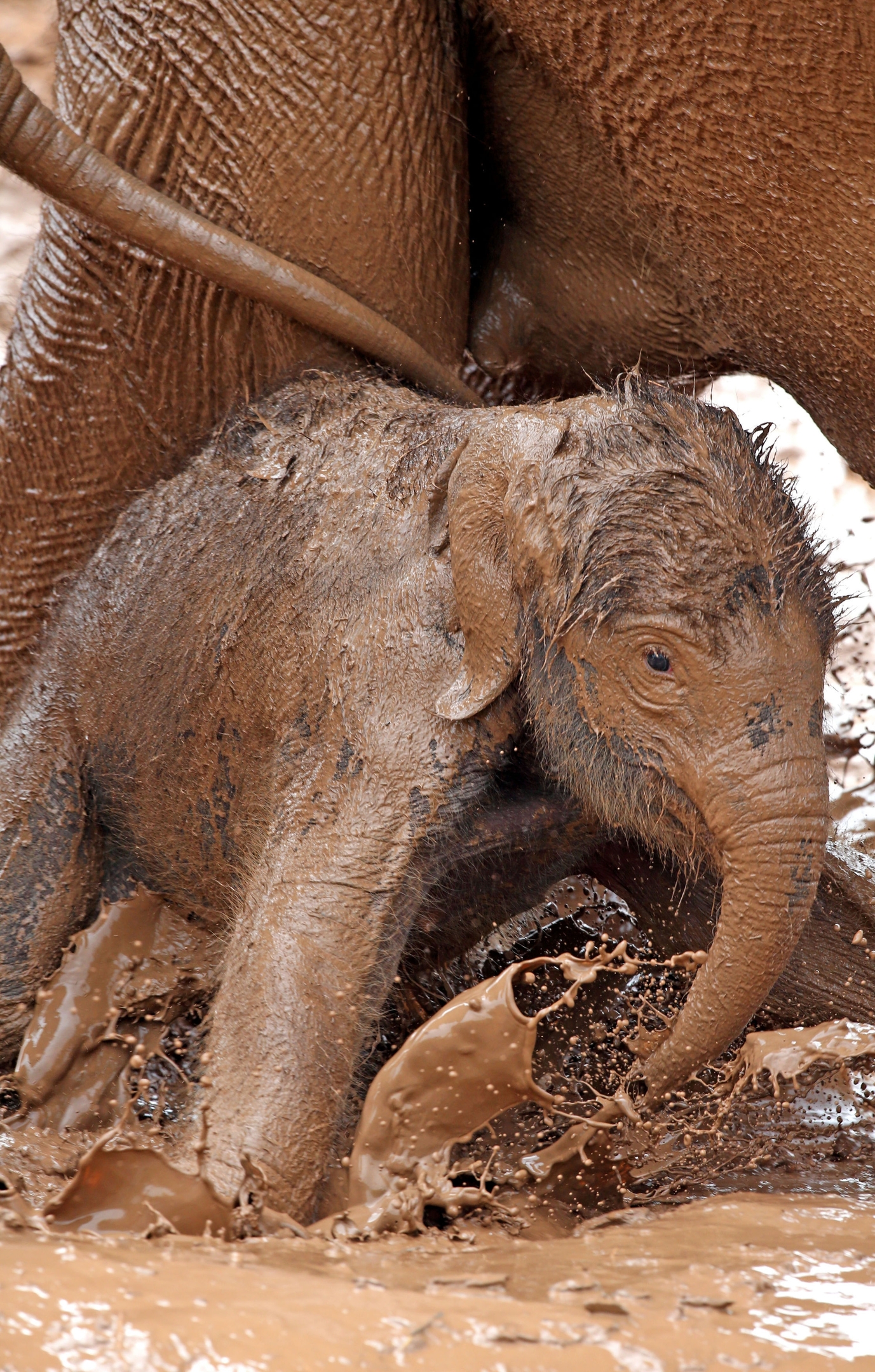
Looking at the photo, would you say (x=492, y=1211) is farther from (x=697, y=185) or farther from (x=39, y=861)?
(x=697, y=185)

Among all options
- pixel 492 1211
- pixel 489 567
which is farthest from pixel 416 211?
pixel 492 1211

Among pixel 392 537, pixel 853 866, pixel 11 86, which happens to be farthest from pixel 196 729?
pixel 853 866

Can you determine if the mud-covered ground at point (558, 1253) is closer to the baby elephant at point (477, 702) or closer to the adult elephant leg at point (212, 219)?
the baby elephant at point (477, 702)

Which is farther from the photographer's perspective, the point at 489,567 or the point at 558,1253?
the point at 489,567

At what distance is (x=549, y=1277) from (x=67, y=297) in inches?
79.7

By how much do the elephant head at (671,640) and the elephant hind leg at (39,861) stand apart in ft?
3.27

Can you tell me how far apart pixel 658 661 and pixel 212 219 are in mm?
1323

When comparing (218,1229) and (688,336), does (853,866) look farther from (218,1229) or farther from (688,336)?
(218,1229)

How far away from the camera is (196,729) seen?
8.13ft

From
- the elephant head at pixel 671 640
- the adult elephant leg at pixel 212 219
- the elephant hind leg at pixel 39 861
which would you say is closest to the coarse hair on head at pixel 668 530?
the elephant head at pixel 671 640

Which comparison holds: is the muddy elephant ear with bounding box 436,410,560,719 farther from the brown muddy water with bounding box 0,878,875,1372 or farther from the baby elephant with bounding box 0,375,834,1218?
the brown muddy water with bounding box 0,878,875,1372

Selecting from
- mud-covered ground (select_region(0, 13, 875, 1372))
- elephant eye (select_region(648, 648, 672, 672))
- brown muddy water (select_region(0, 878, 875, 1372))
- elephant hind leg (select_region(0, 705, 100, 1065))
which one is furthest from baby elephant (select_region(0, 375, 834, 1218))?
elephant hind leg (select_region(0, 705, 100, 1065))

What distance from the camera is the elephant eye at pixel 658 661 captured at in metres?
1.90

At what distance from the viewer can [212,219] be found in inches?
102
